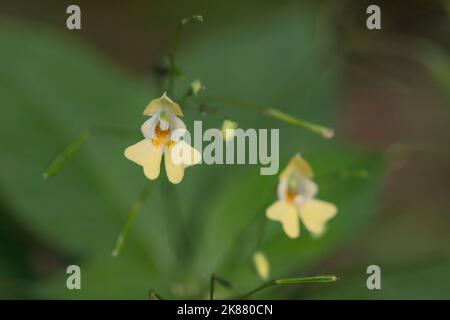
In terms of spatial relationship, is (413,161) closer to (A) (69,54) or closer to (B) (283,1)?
(B) (283,1)

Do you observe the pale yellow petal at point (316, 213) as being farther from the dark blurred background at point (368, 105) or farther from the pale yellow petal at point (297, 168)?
the dark blurred background at point (368, 105)

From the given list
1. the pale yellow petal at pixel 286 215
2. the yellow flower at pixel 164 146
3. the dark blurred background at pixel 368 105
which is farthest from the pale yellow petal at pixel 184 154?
the dark blurred background at pixel 368 105

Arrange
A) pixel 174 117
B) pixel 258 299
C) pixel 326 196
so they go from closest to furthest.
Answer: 1. pixel 174 117
2. pixel 258 299
3. pixel 326 196

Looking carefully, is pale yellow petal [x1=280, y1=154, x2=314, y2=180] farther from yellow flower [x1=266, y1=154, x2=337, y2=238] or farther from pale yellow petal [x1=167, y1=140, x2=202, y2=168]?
pale yellow petal [x1=167, y1=140, x2=202, y2=168]

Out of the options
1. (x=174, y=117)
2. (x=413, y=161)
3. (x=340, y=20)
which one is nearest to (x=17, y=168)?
(x=174, y=117)

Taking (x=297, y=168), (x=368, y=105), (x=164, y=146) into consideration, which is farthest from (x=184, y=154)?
(x=368, y=105)

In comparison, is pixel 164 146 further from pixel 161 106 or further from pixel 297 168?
pixel 297 168
